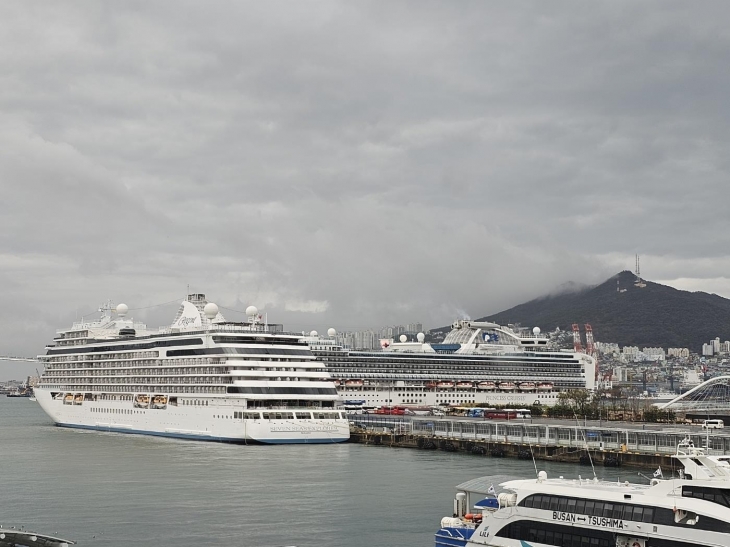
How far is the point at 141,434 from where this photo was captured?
86.9m

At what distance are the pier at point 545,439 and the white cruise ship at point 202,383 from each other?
28.8 feet

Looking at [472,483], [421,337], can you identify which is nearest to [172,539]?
[472,483]

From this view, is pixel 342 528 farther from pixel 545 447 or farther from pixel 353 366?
pixel 353 366

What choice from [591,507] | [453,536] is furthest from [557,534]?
[453,536]

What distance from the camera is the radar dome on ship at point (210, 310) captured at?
90312 millimetres

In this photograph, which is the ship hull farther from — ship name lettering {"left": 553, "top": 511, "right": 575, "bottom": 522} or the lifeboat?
ship name lettering {"left": 553, "top": 511, "right": 575, "bottom": 522}

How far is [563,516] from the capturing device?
88.7ft

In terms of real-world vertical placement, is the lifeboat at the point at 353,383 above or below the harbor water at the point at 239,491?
above

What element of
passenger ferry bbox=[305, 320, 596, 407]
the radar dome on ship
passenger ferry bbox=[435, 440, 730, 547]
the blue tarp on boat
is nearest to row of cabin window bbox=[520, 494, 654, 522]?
passenger ferry bbox=[435, 440, 730, 547]

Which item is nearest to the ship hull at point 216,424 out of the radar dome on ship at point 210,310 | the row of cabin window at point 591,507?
the radar dome on ship at point 210,310

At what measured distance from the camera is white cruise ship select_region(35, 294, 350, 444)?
7350 centimetres

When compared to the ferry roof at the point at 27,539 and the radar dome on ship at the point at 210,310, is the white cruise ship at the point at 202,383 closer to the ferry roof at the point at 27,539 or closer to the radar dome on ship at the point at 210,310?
the radar dome on ship at the point at 210,310

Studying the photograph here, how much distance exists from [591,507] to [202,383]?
56.6 meters

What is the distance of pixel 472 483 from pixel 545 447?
3446 cm
